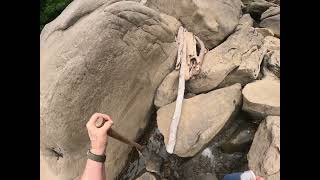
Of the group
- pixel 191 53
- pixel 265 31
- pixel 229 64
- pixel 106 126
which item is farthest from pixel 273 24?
pixel 106 126

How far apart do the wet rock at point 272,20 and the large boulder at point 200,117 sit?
1312 millimetres

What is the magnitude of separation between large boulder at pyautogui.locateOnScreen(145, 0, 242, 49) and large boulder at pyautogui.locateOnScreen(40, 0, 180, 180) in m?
0.41

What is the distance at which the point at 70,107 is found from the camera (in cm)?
362

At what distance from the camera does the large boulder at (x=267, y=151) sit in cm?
344

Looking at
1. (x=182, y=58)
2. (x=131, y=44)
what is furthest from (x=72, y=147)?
(x=182, y=58)

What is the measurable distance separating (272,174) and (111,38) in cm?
190

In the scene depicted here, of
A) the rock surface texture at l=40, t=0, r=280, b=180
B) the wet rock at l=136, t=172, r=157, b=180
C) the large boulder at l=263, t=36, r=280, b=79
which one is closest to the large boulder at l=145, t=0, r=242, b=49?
the rock surface texture at l=40, t=0, r=280, b=180

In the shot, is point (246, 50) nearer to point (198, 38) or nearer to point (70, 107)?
point (198, 38)

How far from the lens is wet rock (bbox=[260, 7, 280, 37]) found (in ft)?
16.9

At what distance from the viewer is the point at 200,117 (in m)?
3.98

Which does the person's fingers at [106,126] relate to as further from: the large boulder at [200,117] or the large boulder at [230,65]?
the large boulder at [230,65]

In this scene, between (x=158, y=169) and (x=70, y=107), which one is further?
(x=158, y=169)

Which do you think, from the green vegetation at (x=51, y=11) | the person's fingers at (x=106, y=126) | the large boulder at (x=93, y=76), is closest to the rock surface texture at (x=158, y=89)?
the large boulder at (x=93, y=76)

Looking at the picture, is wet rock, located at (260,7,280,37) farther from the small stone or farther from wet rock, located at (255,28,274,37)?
wet rock, located at (255,28,274,37)
